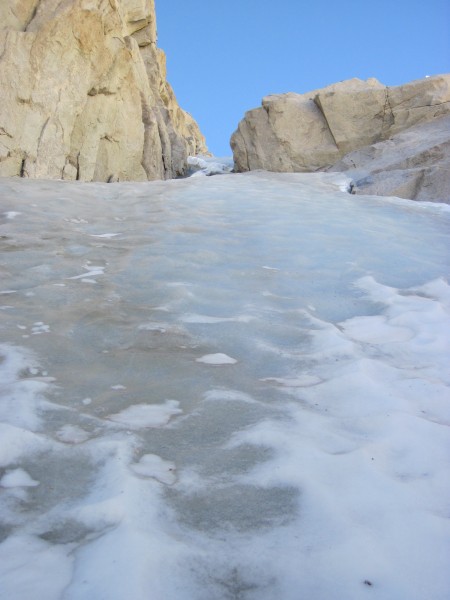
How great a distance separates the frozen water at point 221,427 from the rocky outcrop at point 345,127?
877cm

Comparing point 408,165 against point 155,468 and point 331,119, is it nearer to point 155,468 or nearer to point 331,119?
point 331,119

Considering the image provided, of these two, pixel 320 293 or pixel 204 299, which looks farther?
pixel 320 293

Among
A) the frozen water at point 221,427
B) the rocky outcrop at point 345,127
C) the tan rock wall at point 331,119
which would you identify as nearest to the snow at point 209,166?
the rocky outcrop at point 345,127

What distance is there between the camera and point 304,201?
7.37 meters

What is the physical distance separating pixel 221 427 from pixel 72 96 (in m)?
10.6

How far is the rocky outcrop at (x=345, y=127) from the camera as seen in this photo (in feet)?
41.6

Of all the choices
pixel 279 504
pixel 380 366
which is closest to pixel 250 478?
pixel 279 504

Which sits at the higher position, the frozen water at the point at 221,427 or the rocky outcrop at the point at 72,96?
the rocky outcrop at the point at 72,96

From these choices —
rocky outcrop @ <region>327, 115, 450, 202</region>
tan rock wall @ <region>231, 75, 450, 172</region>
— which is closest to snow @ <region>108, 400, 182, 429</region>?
rocky outcrop @ <region>327, 115, 450, 202</region>

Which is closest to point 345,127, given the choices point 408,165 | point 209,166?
point 408,165

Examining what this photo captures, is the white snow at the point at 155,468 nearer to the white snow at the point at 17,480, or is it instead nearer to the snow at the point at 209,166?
the white snow at the point at 17,480

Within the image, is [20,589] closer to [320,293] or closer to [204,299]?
[204,299]

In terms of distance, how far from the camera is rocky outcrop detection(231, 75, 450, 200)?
12672mm

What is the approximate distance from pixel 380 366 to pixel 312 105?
1429 cm
